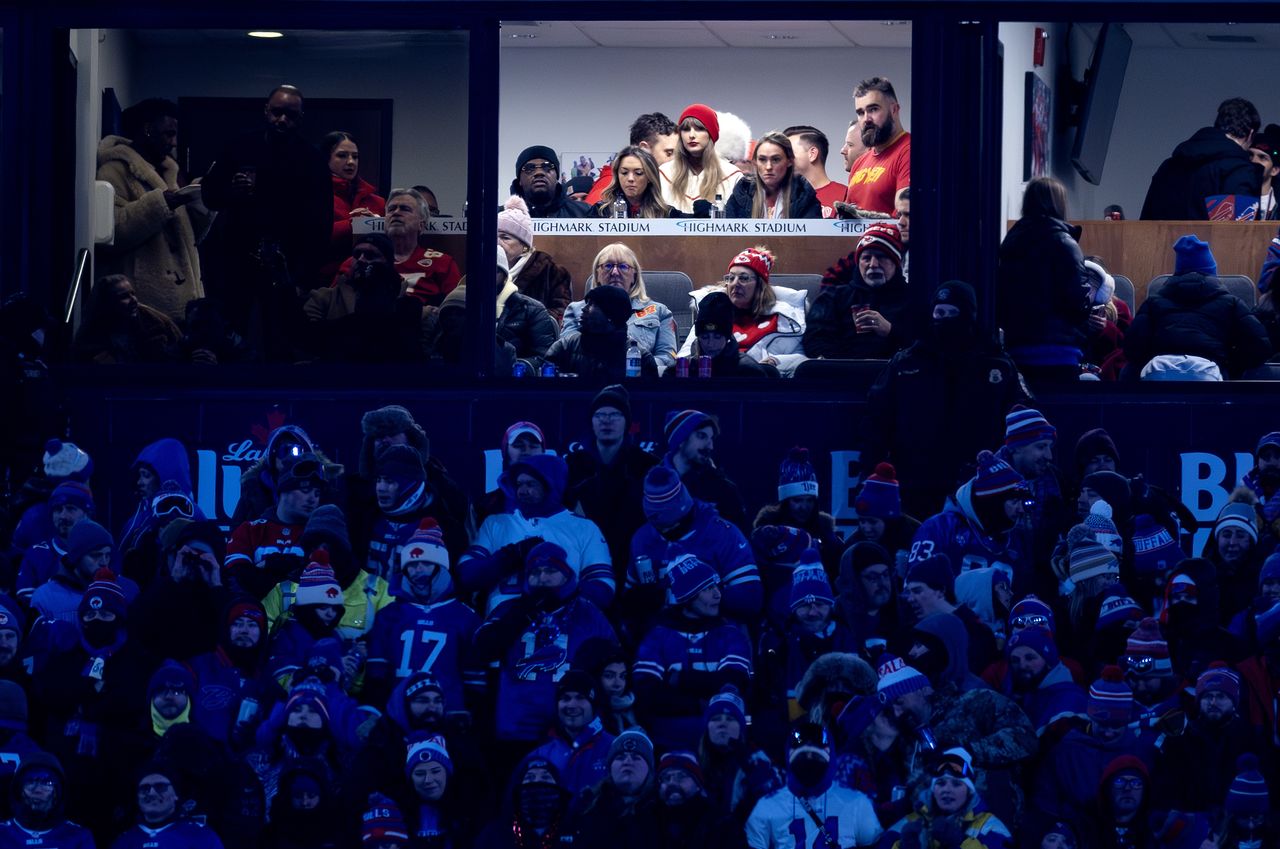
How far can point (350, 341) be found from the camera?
11.3 metres

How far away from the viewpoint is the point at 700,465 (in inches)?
404

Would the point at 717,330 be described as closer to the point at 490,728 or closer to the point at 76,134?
the point at 490,728

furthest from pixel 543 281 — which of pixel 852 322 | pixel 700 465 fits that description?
pixel 700 465

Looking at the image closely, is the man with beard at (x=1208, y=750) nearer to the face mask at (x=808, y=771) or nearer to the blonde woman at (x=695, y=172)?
the face mask at (x=808, y=771)

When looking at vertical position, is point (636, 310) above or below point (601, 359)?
above

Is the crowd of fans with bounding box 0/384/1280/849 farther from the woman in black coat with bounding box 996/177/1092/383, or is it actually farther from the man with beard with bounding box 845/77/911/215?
the man with beard with bounding box 845/77/911/215

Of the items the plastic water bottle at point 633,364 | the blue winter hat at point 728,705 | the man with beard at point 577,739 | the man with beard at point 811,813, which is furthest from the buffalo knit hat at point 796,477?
the man with beard at point 811,813

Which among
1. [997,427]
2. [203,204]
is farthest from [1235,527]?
[203,204]

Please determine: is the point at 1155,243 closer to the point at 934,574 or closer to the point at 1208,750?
the point at 934,574

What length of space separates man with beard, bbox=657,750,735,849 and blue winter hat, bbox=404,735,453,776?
85 centimetres

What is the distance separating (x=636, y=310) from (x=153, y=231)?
2.38 meters

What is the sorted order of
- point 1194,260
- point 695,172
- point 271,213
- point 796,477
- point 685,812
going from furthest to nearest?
point 695,172
point 1194,260
point 271,213
point 796,477
point 685,812

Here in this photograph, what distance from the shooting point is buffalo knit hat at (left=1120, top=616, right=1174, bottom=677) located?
9312mm

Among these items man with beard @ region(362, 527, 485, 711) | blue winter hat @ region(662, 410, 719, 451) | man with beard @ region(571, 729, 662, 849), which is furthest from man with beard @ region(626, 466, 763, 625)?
man with beard @ region(571, 729, 662, 849)
